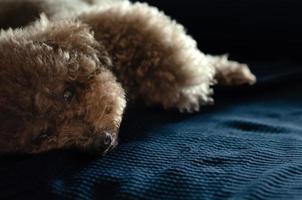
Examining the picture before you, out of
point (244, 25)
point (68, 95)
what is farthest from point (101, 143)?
point (244, 25)

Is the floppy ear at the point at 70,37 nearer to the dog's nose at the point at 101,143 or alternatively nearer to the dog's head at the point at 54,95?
the dog's head at the point at 54,95

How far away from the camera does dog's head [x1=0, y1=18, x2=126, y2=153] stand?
1046 mm

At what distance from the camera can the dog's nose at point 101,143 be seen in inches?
41.8

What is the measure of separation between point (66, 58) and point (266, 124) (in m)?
0.45

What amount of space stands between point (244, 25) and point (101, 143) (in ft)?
2.57

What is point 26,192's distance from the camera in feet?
3.16

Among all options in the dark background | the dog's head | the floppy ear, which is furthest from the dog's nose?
the dark background

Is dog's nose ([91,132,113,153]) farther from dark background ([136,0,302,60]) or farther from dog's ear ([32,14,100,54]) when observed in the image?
dark background ([136,0,302,60])

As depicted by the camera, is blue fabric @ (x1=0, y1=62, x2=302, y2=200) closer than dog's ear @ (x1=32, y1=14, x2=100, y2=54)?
Yes

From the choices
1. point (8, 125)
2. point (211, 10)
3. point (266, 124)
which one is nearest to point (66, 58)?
point (8, 125)

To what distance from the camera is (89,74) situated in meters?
1.14

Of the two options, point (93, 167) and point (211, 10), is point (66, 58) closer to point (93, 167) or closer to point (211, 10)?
point (93, 167)

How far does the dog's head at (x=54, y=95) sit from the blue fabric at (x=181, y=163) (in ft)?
0.11

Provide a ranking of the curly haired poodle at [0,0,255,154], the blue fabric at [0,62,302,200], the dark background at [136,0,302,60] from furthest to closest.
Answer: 1. the dark background at [136,0,302,60]
2. the curly haired poodle at [0,0,255,154]
3. the blue fabric at [0,62,302,200]
